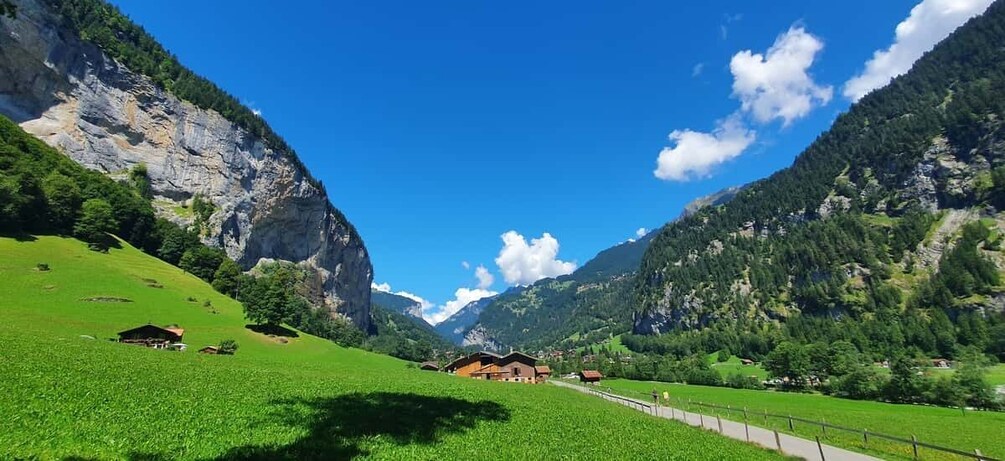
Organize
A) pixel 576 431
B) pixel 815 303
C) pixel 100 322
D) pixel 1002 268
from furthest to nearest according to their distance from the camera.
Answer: pixel 815 303 → pixel 1002 268 → pixel 100 322 → pixel 576 431

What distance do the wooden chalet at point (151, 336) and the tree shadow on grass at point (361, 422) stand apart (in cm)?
4559

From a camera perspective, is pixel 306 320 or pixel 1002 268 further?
pixel 1002 268

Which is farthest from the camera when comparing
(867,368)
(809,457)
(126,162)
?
(126,162)

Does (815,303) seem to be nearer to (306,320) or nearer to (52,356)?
(306,320)

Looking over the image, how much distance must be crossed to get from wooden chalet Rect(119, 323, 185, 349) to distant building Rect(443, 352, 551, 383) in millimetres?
55822

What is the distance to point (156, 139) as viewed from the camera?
5886 inches

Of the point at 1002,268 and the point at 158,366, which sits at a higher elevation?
the point at 1002,268

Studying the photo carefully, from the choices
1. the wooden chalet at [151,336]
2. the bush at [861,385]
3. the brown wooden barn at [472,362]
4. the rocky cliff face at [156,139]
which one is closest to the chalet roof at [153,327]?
the wooden chalet at [151,336]

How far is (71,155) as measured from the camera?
128 m

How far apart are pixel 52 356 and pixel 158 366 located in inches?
183

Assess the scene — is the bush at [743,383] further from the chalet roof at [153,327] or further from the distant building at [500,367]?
the chalet roof at [153,327]

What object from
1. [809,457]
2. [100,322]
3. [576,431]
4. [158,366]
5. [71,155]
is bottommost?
[809,457]

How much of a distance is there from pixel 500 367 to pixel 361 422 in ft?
290

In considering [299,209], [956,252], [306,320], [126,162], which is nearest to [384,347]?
[306,320]
